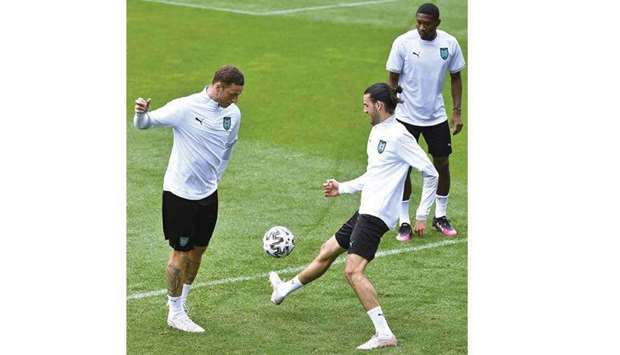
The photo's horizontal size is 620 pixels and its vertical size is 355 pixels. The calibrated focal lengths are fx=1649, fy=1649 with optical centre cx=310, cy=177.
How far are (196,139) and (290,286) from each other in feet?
4.63

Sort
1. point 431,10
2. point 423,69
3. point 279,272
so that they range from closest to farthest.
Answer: point 279,272 → point 431,10 → point 423,69

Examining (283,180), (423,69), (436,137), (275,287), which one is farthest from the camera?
(283,180)

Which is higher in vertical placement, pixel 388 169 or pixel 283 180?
pixel 388 169

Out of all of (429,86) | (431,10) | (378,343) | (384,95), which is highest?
(431,10)

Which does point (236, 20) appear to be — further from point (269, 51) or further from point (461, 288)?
point (461, 288)

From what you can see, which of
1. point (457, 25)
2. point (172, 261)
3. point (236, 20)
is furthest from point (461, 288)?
point (236, 20)

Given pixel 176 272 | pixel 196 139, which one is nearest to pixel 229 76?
pixel 196 139

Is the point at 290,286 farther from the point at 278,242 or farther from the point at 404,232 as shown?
the point at 404,232

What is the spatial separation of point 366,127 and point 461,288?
4503mm

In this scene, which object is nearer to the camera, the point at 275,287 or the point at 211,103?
the point at 211,103

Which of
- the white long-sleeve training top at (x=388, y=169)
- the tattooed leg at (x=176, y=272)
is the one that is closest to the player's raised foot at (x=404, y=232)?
the white long-sleeve training top at (x=388, y=169)

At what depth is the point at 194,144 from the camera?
12547 mm

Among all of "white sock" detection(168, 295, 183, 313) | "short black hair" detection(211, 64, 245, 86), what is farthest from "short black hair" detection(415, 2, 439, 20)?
"white sock" detection(168, 295, 183, 313)

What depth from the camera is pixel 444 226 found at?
14781mm
